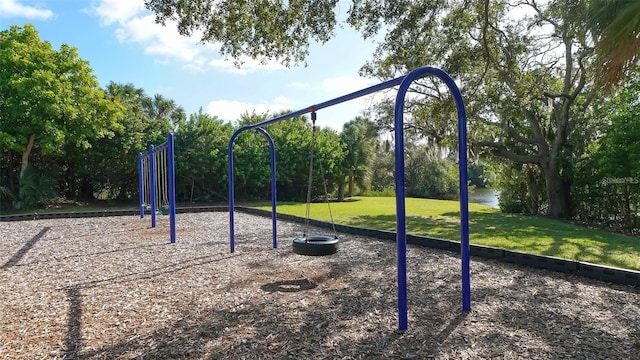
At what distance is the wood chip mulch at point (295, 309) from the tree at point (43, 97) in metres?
7.95

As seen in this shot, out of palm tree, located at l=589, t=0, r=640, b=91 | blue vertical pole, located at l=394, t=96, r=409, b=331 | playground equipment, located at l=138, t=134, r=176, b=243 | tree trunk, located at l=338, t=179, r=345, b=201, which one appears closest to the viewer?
blue vertical pole, located at l=394, t=96, r=409, b=331

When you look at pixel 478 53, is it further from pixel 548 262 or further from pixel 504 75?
pixel 548 262

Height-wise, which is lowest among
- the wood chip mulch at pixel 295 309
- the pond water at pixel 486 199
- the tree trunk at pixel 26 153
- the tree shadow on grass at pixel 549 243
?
the pond water at pixel 486 199

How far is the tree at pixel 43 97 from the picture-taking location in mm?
12281

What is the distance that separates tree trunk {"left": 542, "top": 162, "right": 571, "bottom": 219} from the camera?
12070 millimetres

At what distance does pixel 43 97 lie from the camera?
12234 millimetres

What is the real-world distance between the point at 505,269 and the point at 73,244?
23.2 feet

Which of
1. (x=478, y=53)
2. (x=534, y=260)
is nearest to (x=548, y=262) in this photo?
(x=534, y=260)

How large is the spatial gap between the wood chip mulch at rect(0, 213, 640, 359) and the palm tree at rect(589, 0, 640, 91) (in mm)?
2272

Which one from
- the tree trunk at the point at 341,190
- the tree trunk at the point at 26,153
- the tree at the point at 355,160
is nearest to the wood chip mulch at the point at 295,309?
the tree trunk at the point at 26,153

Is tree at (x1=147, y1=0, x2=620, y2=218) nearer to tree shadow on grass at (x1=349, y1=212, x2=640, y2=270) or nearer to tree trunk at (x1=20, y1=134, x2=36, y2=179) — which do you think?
tree shadow on grass at (x1=349, y1=212, x2=640, y2=270)

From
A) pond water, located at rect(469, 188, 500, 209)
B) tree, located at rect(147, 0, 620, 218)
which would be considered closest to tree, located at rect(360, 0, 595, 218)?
tree, located at rect(147, 0, 620, 218)

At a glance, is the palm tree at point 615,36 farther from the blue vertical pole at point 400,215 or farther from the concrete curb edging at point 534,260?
the blue vertical pole at point 400,215

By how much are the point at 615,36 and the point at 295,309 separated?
166 inches
